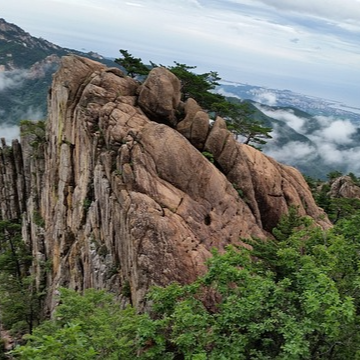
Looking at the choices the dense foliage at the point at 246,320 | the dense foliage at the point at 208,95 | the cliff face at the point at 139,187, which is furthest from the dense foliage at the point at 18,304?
the dense foliage at the point at 208,95

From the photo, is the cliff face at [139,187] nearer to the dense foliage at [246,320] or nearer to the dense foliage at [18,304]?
the dense foliage at [18,304]

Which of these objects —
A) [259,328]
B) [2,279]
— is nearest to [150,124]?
[259,328]

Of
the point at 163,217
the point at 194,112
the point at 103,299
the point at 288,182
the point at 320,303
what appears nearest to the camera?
the point at 320,303

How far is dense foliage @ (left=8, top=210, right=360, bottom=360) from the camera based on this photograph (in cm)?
1309

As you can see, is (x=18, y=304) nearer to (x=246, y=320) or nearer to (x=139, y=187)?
(x=139, y=187)

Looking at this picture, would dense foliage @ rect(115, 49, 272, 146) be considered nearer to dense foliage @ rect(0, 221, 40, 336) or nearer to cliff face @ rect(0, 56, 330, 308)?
cliff face @ rect(0, 56, 330, 308)

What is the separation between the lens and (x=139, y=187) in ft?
78.2

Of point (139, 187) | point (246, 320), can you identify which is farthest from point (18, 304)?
point (246, 320)

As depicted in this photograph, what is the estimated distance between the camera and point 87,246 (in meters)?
28.8

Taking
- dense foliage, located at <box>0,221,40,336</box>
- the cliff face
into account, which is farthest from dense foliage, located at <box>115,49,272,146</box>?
dense foliage, located at <box>0,221,40,336</box>

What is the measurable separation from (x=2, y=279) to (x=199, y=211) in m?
24.1

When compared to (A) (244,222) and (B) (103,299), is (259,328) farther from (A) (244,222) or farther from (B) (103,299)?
(A) (244,222)

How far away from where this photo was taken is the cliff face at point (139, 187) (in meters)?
22.1

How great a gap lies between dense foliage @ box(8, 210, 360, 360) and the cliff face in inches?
187
